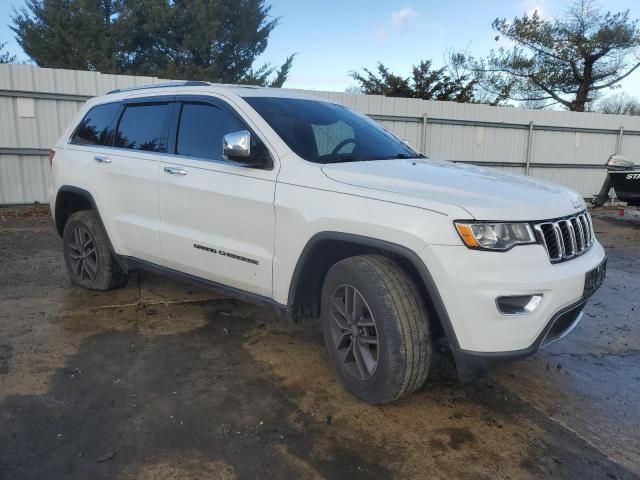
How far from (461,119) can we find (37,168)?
33.2 feet

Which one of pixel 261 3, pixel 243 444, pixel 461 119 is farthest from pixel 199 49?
pixel 243 444

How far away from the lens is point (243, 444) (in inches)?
105

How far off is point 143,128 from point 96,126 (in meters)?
0.84

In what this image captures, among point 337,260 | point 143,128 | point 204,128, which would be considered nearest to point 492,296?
point 337,260

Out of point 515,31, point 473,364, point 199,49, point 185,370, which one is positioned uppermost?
point 515,31

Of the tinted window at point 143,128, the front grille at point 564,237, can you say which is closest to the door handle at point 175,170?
the tinted window at point 143,128

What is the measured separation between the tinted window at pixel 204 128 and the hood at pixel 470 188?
92 cm

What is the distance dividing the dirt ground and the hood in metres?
1.18

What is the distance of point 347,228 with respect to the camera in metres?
2.93

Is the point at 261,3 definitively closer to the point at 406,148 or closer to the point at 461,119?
the point at 461,119

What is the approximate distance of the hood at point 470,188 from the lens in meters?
2.66

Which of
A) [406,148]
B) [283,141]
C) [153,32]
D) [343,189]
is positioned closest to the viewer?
[343,189]

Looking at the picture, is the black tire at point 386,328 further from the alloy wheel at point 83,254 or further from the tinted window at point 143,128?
the alloy wheel at point 83,254

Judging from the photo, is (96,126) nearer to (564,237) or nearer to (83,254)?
(83,254)
